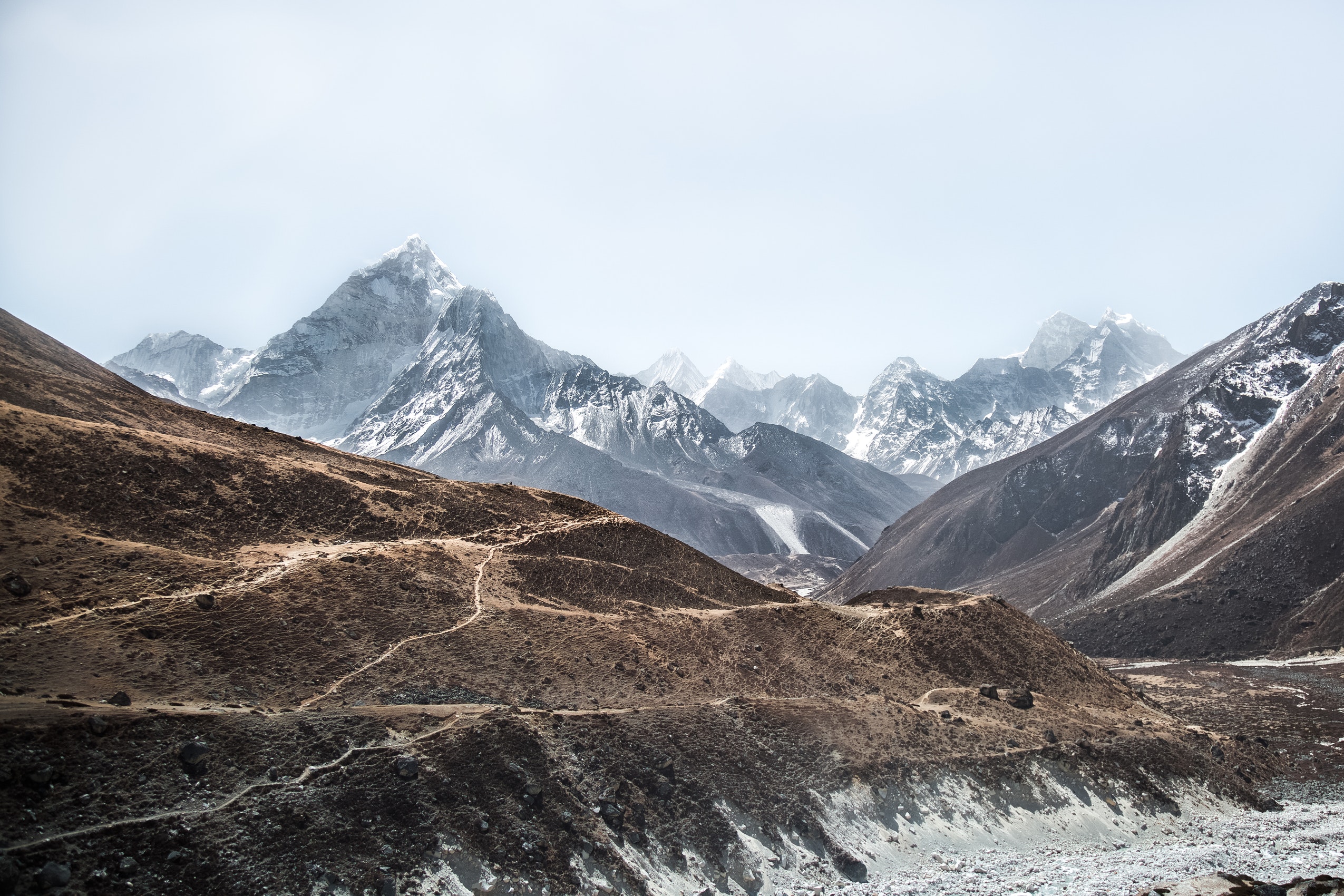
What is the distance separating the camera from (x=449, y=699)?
43.4 meters

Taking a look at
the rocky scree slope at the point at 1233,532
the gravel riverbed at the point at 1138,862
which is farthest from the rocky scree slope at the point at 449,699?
the rocky scree slope at the point at 1233,532

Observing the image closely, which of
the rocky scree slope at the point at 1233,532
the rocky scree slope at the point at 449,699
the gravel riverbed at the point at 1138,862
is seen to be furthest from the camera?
the rocky scree slope at the point at 1233,532

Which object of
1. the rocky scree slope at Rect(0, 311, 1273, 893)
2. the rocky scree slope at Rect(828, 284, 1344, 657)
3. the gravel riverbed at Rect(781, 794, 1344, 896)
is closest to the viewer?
the rocky scree slope at Rect(0, 311, 1273, 893)

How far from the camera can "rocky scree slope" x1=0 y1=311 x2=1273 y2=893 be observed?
106ft

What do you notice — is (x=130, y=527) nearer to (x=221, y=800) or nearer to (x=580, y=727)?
(x=221, y=800)

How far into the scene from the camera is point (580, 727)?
142 feet

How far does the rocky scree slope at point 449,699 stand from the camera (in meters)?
32.2

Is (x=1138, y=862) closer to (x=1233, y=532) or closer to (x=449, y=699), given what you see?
(x=449, y=699)

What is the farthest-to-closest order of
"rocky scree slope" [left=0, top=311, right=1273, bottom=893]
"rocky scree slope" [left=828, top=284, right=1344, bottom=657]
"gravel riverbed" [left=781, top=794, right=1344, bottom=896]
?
"rocky scree slope" [left=828, top=284, right=1344, bottom=657]
"gravel riverbed" [left=781, top=794, right=1344, bottom=896]
"rocky scree slope" [left=0, top=311, right=1273, bottom=893]

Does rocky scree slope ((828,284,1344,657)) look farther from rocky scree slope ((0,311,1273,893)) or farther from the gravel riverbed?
the gravel riverbed

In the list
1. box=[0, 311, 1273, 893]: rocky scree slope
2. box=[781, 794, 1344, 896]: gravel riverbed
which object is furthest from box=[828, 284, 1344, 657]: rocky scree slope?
box=[781, 794, 1344, 896]: gravel riverbed

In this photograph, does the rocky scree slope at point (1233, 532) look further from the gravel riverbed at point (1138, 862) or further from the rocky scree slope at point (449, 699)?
the gravel riverbed at point (1138, 862)

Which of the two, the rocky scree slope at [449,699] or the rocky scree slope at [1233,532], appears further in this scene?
the rocky scree slope at [1233,532]

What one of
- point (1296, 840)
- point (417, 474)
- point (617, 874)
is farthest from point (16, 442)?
point (1296, 840)
